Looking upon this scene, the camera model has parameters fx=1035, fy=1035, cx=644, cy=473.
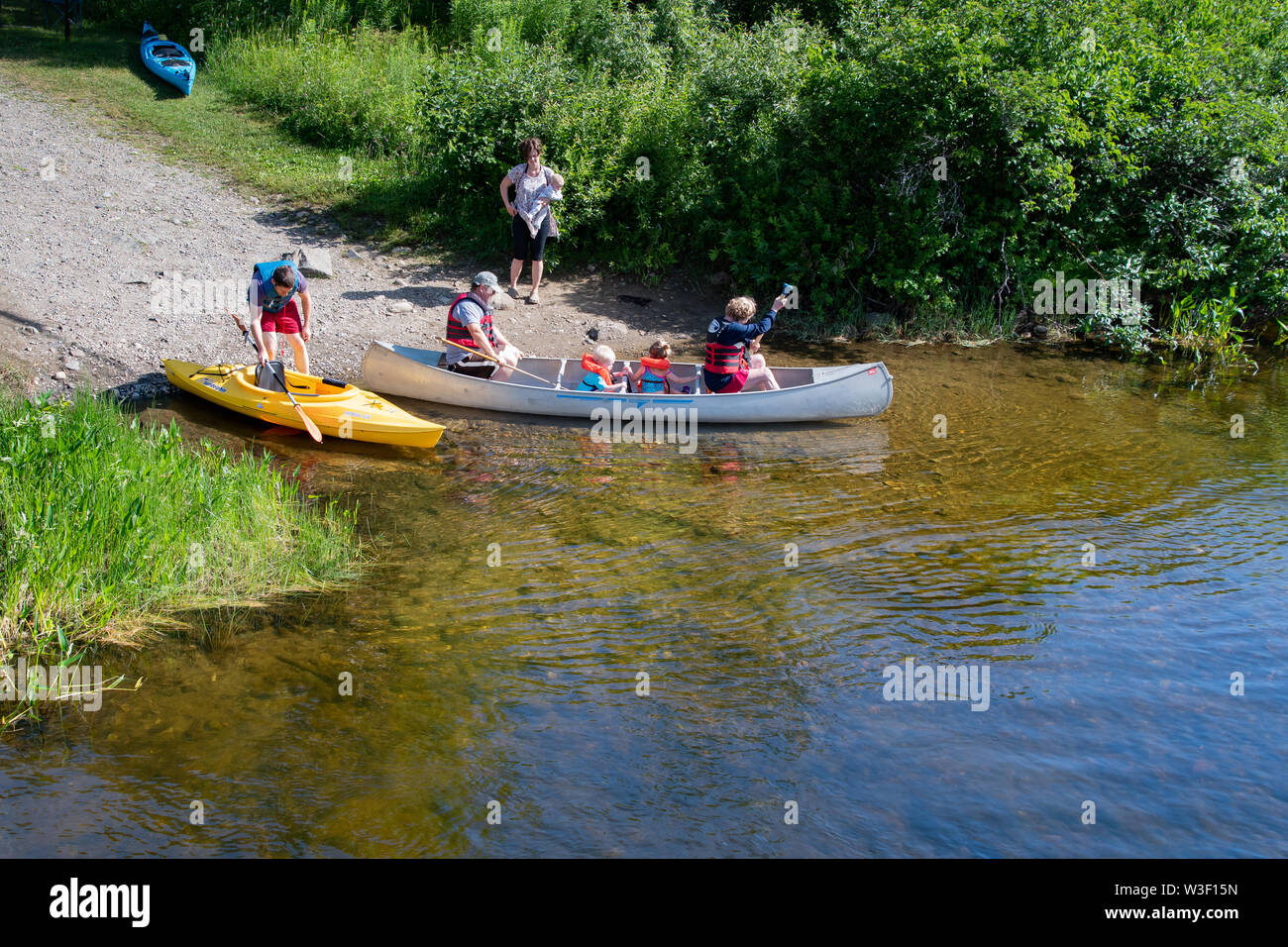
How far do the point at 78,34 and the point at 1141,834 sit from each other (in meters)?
21.6

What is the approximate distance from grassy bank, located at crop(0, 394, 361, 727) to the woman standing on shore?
5.89 metres

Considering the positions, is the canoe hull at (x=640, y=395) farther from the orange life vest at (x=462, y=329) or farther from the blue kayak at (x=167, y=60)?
the blue kayak at (x=167, y=60)

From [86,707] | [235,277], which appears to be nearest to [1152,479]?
[86,707]

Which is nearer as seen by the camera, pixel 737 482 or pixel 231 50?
pixel 737 482

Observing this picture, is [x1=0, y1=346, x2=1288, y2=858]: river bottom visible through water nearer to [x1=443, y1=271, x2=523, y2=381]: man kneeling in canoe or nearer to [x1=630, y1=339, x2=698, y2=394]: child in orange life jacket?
[x1=630, y1=339, x2=698, y2=394]: child in orange life jacket

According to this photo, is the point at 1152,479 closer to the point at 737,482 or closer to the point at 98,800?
the point at 737,482

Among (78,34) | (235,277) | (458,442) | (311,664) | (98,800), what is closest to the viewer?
(98,800)

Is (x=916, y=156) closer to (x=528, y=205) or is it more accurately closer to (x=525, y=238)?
(x=528, y=205)

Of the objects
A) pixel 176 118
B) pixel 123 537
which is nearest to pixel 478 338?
pixel 123 537

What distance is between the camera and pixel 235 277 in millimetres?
12422

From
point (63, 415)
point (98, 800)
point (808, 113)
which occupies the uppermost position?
point (808, 113)

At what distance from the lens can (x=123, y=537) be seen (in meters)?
6.52

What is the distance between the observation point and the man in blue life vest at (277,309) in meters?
9.78

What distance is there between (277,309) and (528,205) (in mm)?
3740
